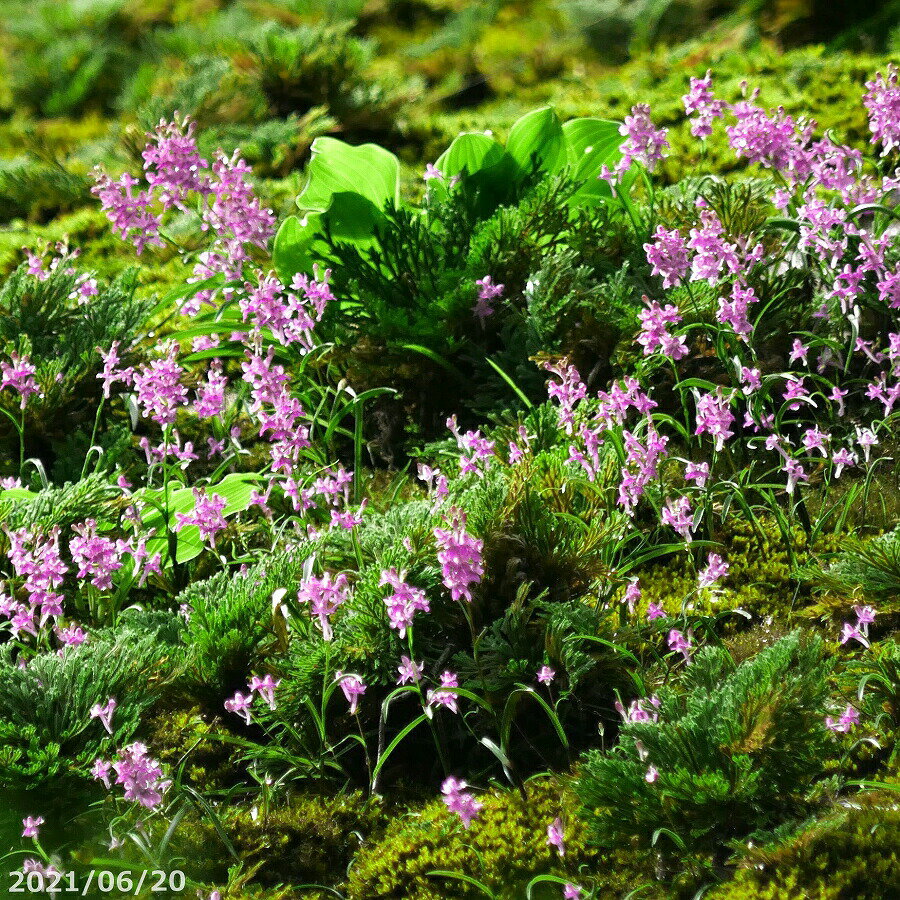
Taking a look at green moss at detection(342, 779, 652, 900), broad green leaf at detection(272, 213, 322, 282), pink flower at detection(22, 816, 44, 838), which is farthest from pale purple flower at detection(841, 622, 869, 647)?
broad green leaf at detection(272, 213, 322, 282)

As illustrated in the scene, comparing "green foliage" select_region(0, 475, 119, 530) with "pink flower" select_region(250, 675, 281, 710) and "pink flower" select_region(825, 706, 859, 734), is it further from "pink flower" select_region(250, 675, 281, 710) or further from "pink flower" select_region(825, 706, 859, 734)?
"pink flower" select_region(825, 706, 859, 734)

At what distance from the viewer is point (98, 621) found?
268 cm

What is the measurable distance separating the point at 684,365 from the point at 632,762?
4.71 ft

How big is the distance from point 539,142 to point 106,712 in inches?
92.2

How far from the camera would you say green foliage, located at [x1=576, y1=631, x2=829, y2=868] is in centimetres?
180

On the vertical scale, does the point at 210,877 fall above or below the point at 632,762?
below

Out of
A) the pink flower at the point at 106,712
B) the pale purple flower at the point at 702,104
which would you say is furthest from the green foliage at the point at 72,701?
the pale purple flower at the point at 702,104

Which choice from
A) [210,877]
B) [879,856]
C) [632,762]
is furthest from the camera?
[210,877]

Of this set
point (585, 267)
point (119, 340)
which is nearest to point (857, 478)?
point (585, 267)

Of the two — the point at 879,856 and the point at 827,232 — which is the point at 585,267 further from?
the point at 879,856

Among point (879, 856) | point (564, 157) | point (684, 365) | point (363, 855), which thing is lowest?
point (363, 855)

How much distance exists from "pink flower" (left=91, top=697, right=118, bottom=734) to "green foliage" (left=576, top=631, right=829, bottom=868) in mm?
909

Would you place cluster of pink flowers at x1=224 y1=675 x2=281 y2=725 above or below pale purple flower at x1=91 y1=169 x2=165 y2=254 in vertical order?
below

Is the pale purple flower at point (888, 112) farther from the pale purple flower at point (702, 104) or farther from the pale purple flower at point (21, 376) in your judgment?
the pale purple flower at point (21, 376)
